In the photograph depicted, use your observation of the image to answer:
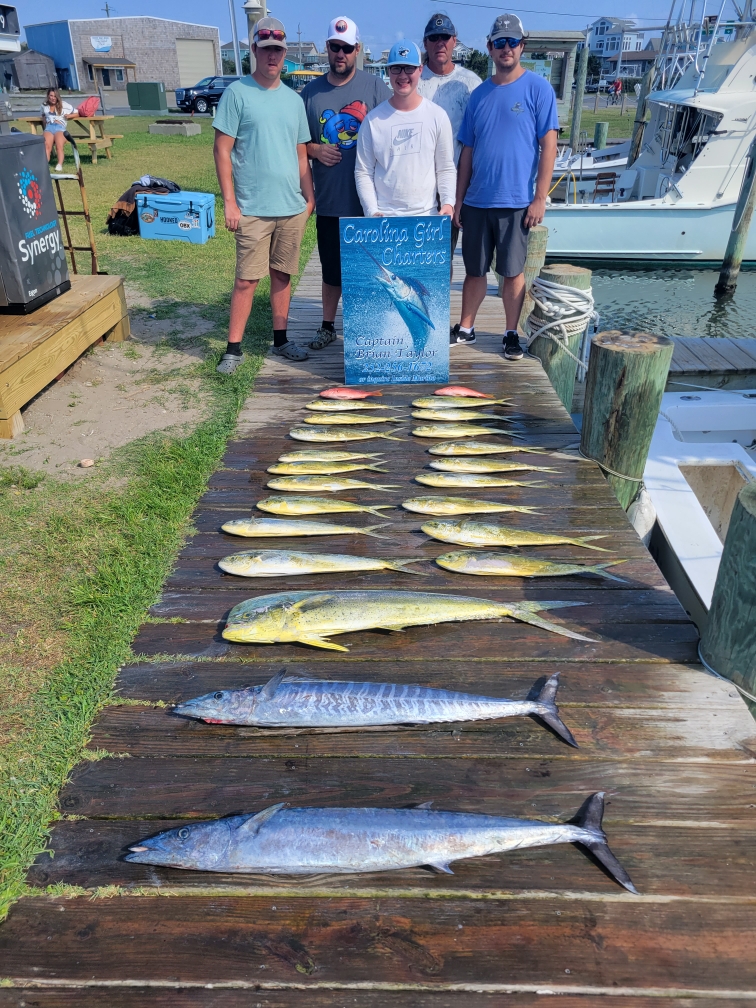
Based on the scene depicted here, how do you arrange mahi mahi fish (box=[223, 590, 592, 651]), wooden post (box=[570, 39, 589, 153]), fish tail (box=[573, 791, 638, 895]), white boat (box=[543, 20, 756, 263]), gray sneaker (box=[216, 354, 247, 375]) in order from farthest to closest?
wooden post (box=[570, 39, 589, 153]), white boat (box=[543, 20, 756, 263]), gray sneaker (box=[216, 354, 247, 375]), mahi mahi fish (box=[223, 590, 592, 651]), fish tail (box=[573, 791, 638, 895])

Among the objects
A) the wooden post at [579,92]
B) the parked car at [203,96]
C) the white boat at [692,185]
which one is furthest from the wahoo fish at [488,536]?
the parked car at [203,96]

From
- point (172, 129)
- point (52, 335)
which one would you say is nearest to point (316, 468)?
point (52, 335)

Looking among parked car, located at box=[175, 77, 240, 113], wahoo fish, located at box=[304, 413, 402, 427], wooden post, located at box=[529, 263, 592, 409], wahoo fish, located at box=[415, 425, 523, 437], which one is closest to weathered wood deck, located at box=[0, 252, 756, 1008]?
wahoo fish, located at box=[415, 425, 523, 437]

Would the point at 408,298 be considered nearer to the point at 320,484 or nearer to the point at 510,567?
the point at 320,484

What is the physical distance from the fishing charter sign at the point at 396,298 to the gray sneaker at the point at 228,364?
1.17 meters

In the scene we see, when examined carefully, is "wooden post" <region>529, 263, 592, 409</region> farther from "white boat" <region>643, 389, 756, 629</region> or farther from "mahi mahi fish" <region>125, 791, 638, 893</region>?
"mahi mahi fish" <region>125, 791, 638, 893</region>

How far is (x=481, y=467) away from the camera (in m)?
4.17

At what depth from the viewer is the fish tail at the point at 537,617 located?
2887 mm

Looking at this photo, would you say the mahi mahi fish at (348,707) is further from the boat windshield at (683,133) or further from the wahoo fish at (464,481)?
the boat windshield at (683,133)

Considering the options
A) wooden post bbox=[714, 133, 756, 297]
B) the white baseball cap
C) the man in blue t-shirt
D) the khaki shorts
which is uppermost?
the white baseball cap

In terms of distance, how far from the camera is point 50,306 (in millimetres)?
6219

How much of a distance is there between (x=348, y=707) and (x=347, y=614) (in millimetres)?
493

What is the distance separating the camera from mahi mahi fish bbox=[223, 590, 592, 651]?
2.79 metres

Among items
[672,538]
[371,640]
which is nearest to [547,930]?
[371,640]
